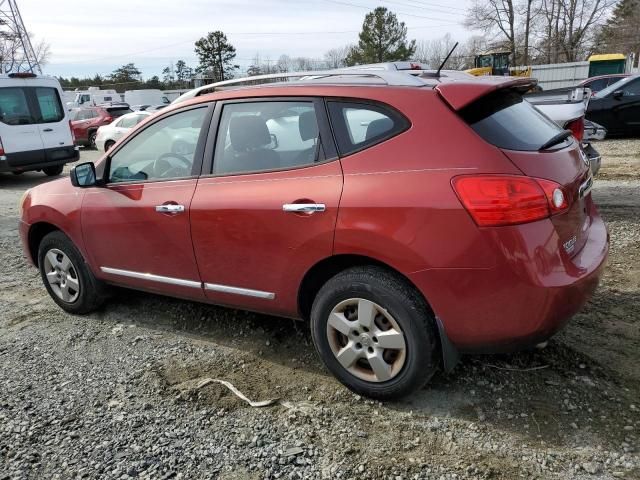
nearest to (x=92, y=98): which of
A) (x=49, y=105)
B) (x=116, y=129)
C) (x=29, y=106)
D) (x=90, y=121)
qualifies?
(x=90, y=121)

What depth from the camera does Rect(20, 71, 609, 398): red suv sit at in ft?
7.98

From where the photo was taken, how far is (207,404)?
9.86 feet

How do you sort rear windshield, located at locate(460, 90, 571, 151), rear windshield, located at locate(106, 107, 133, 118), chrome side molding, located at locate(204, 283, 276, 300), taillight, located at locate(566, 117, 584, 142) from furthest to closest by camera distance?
rear windshield, located at locate(106, 107, 133, 118)
taillight, located at locate(566, 117, 584, 142)
chrome side molding, located at locate(204, 283, 276, 300)
rear windshield, located at locate(460, 90, 571, 151)

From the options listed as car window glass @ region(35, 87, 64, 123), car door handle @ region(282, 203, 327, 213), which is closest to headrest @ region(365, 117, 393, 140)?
car door handle @ region(282, 203, 327, 213)

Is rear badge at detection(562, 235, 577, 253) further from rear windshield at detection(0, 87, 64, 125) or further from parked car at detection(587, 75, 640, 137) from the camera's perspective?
rear windshield at detection(0, 87, 64, 125)

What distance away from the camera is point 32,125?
1183cm

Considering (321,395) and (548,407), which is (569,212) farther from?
(321,395)

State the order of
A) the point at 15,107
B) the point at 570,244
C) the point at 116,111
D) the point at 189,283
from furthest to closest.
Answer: the point at 116,111, the point at 15,107, the point at 189,283, the point at 570,244

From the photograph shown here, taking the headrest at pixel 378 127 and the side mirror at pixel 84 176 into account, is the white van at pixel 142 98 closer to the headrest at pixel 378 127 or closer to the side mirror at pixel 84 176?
the side mirror at pixel 84 176

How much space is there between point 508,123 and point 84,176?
115 inches

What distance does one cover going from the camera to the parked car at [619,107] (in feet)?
40.2

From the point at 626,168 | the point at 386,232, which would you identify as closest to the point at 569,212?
the point at 386,232

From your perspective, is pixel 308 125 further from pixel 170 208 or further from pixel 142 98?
pixel 142 98

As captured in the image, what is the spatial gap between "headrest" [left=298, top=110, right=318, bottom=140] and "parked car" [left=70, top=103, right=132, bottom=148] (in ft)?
60.0
